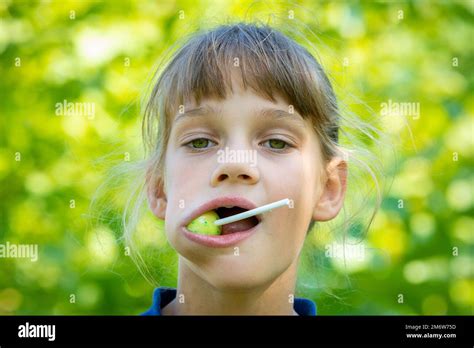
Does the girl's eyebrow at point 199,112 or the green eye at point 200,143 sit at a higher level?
the girl's eyebrow at point 199,112

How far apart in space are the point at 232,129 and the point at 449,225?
1.40m

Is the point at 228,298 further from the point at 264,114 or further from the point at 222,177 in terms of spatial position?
the point at 264,114

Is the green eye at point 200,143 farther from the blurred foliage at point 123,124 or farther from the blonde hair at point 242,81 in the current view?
the blurred foliage at point 123,124

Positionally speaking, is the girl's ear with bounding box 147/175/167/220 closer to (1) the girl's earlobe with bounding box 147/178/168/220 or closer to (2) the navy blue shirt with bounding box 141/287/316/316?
(1) the girl's earlobe with bounding box 147/178/168/220

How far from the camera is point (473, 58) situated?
2.64 m

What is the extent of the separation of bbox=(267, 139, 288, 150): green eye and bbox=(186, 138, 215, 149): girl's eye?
127mm

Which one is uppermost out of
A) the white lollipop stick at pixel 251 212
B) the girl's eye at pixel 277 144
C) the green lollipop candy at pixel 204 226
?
the girl's eye at pixel 277 144

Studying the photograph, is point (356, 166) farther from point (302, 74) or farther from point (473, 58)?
point (473, 58)

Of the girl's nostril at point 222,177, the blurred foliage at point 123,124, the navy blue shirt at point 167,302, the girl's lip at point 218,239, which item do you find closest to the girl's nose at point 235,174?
the girl's nostril at point 222,177

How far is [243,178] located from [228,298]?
0.27 m

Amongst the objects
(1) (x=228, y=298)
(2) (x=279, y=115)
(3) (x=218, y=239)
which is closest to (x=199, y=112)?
(2) (x=279, y=115)

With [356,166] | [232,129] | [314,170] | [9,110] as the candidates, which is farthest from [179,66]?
[9,110]

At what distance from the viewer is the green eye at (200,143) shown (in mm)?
1627

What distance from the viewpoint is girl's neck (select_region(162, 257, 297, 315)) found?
1.64 m
